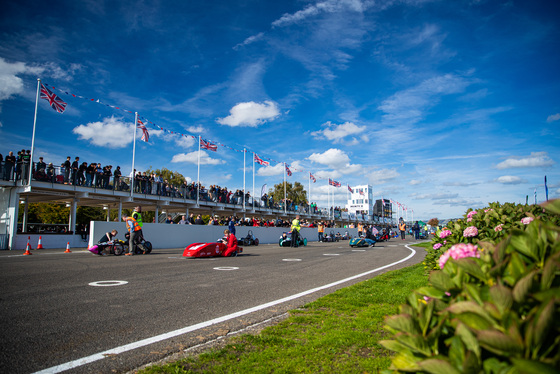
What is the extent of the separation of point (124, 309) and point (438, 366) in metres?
5.44

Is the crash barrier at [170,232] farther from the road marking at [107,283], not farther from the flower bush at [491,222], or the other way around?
the flower bush at [491,222]

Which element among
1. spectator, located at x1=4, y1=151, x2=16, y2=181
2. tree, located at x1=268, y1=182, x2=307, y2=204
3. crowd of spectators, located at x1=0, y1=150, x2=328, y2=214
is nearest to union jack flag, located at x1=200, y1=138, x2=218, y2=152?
crowd of spectators, located at x1=0, y1=150, x2=328, y2=214

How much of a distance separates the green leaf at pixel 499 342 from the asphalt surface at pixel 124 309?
3290 mm

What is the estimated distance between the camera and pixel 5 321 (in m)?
4.73

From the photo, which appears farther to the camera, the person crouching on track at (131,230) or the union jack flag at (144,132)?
the union jack flag at (144,132)

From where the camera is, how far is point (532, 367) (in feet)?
3.32

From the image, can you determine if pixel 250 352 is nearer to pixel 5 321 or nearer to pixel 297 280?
pixel 5 321

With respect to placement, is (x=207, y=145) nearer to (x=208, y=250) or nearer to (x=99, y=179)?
(x=99, y=179)

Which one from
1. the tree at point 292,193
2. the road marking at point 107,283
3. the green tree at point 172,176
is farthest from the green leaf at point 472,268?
the tree at point 292,193

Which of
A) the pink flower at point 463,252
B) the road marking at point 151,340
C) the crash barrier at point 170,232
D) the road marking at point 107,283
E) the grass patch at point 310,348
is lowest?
the road marking at point 151,340

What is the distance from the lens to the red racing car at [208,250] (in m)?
14.5

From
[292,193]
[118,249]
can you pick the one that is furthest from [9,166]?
[292,193]

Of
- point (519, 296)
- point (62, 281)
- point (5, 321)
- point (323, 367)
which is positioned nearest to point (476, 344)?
point (519, 296)

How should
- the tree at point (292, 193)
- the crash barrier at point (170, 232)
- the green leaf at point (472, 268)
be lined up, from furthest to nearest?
the tree at point (292, 193), the crash barrier at point (170, 232), the green leaf at point (472, 268)
